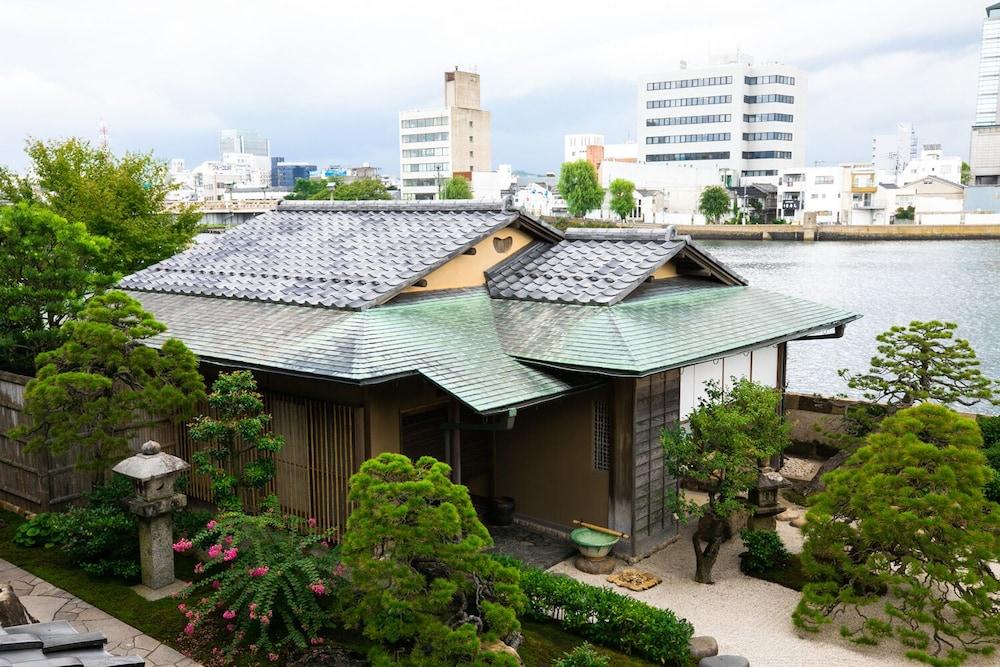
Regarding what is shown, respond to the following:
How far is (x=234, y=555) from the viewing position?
9.46 m

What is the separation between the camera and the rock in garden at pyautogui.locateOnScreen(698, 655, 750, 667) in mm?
9508

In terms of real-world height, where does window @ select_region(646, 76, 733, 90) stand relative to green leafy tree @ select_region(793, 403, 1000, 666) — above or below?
above

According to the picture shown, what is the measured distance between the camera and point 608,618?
10.1 m

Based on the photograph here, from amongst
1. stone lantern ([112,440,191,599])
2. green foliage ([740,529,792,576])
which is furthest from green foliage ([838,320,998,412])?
stone lantern ([112,440,191,599])

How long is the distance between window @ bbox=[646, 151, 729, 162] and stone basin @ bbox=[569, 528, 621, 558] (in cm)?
10584

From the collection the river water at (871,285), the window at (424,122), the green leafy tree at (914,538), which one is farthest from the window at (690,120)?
the green leafy tree at (914,538)

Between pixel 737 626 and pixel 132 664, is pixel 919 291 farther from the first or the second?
pixel 132 664

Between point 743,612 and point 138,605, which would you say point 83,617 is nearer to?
point 138,605

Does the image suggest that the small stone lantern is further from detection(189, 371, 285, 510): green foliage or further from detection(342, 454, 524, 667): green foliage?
detection(189, 371, 285, 510): green foliage

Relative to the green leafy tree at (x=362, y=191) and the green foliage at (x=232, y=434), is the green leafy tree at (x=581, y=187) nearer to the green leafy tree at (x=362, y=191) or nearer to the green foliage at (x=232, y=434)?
the green leafy tree at (x=362, y=191)

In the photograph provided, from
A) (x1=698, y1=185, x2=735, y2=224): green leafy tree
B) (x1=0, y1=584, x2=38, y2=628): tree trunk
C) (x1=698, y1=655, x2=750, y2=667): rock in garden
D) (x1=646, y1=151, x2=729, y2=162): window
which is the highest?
(x1=646, y1=151, x2=729, y2=162): window

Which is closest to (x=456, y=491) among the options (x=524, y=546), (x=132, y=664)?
(x=132, y=664)

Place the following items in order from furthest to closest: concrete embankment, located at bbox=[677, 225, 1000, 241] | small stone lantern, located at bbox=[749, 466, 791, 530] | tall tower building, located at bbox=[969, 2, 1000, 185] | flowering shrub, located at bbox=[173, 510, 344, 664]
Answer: tall tower building, located at bbox=[969, 2, 1000, 185]
concrete embankment, located at bbox=[677, 225, 1000, 241]
small stone lantern, located at bbox=[749, 466, 791, 530]
flowering shrub, located at bbox=[173, 510, 344, 664]

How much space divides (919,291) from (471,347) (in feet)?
152
